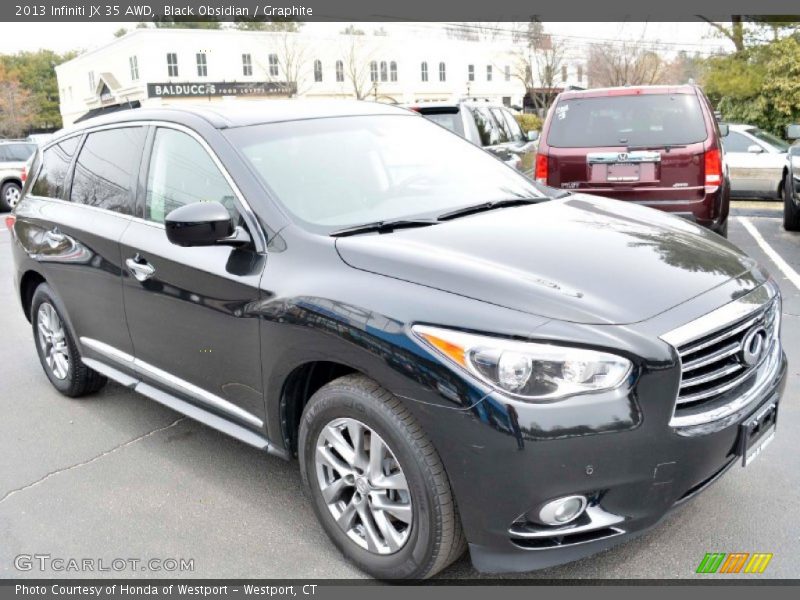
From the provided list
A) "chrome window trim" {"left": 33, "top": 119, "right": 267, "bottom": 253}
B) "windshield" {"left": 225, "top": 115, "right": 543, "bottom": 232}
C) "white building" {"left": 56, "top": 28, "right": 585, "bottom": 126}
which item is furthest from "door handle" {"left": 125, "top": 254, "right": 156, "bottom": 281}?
"white building" {"left": 56, "top": 28, "right": 585, "bottom": 126}

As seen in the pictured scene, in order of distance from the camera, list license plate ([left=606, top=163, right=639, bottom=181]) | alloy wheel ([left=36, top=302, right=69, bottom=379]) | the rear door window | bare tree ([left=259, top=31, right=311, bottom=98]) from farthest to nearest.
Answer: bare tree ([left=259, top=31, right=311, bottom=98]) → the rear door window → license plate ([left=606, top=163, right=639, bottom=181]) → alloy wheel ([left=36, top=302, right=69, bottom=379])

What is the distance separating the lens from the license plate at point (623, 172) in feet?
23.1

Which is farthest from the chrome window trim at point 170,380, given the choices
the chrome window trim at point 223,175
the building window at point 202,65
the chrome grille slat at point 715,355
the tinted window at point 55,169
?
the building window at point 202,65

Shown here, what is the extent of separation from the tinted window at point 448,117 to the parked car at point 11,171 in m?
12.2

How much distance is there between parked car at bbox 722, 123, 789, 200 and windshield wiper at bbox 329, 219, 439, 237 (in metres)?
10.7

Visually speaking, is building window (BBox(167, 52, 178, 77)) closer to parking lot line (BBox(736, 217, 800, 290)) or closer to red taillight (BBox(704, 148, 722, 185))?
parking lot line (BBox(736, 217, 800, 290))

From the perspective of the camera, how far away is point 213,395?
354 centimetres

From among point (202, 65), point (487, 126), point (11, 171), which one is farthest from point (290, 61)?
point (487, 126)

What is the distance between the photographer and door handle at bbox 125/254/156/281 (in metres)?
3.73

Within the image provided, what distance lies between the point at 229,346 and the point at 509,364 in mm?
1398

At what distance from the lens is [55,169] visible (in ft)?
16.2

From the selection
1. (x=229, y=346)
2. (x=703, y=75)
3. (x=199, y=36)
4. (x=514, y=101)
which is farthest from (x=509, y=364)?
(x=514, y=101)

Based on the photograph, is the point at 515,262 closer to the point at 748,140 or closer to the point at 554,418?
the point at 554,418

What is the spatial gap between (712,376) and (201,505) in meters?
2.34
